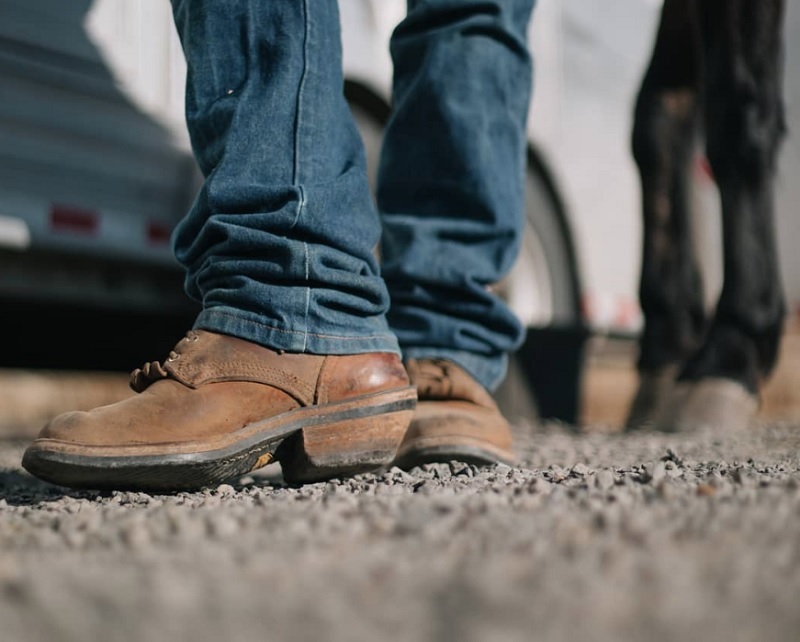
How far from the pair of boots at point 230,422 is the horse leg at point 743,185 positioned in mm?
1311

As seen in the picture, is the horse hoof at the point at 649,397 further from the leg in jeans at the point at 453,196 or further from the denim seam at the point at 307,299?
the denim seam at the point at 307,299

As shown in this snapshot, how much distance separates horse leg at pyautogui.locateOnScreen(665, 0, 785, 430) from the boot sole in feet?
4.26

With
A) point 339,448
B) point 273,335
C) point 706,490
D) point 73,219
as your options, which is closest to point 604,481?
point 706,490

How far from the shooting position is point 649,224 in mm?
2852

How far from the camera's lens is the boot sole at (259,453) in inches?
43.8

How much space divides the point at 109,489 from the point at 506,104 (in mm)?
1004

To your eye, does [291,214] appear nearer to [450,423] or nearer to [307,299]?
[307,299]

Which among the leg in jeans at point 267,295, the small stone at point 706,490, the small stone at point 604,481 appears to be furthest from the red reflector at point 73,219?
the small stone at point 706,490

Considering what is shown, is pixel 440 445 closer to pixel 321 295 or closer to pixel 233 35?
pixel 321 295

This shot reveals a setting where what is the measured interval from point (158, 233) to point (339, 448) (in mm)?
1623

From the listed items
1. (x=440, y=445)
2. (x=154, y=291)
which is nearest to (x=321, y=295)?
(x=440, y=445)

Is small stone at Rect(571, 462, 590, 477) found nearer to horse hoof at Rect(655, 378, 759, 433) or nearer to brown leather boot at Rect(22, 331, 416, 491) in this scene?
brown leather boot at Rect(22, 331, 416, 491)

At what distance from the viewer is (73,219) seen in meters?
2.48

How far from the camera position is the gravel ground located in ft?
1.87
